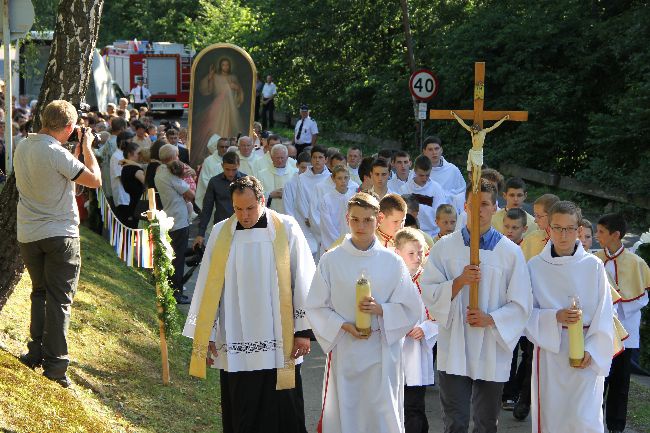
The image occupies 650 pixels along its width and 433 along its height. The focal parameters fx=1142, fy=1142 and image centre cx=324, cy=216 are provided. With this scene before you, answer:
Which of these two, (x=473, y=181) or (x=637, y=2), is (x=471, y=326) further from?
(x=637, y=2)

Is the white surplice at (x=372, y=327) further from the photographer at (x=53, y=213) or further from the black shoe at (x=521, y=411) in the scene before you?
the black shoe at (x=521, y=411)

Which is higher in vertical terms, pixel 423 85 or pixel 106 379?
pixel 423 85

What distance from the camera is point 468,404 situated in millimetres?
7242

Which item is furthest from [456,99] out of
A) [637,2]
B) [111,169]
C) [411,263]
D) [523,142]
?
[411,263]

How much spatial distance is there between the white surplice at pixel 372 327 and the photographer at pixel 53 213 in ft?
5.58

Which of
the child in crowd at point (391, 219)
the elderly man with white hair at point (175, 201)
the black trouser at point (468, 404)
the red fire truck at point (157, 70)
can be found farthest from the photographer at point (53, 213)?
the red fire truck at point (157, 70)

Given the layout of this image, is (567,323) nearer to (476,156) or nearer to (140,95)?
(476,156)

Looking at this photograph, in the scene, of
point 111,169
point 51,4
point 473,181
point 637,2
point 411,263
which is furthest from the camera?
point 637,2

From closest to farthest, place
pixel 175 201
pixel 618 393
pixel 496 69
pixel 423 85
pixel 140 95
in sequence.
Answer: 1. pixel 618 393
2. pixel 175 201
3. pixel 423 85
4. pixel 496 69
5. pixel 140 95

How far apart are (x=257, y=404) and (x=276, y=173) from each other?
27.9 feet

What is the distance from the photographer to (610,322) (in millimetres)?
7285

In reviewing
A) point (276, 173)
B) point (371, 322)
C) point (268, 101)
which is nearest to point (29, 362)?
point (371, 322)

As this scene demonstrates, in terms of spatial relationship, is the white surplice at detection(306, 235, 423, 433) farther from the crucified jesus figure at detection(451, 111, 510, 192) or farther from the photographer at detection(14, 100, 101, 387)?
the photographer at detection(14, 100, 101, 387)

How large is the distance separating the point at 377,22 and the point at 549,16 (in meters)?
9.38
